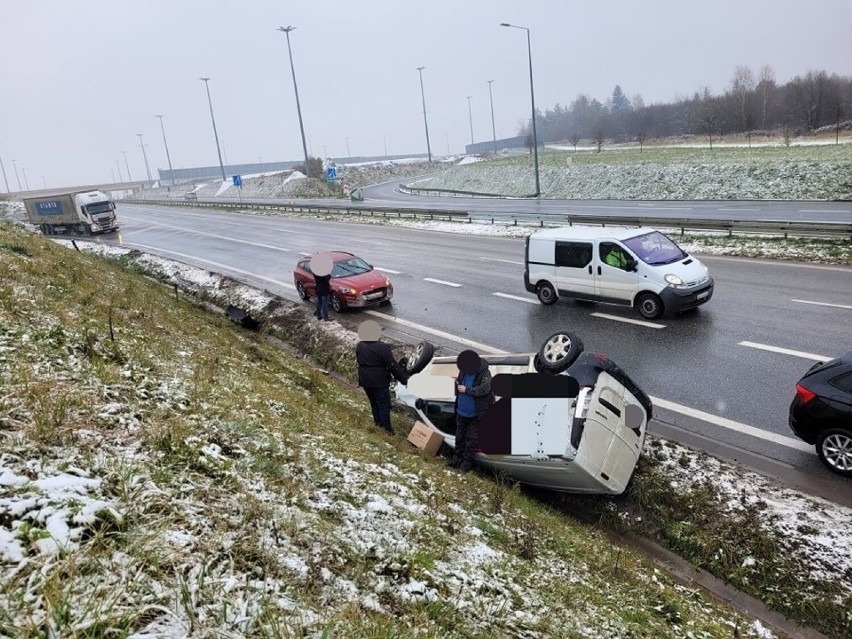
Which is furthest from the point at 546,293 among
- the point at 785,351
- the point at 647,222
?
the point at 647,222

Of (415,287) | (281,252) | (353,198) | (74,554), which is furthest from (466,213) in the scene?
(74,554)

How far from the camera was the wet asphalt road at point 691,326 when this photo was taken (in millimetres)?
7996

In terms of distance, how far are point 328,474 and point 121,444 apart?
69.8 inches

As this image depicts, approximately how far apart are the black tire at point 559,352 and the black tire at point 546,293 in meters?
6.47

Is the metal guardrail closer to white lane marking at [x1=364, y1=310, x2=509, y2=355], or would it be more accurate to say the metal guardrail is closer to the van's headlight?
the van's headlight

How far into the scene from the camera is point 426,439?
7.37 m

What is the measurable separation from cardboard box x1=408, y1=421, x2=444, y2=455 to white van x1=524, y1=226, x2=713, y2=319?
7.33m

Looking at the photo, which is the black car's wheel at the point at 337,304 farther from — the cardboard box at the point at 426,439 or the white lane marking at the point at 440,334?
the cardboard box at the point at 426,439

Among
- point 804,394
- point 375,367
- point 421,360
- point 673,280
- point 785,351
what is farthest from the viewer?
point 673,280

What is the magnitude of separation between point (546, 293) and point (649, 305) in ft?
9.05

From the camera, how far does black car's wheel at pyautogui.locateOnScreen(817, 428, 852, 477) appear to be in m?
6.32

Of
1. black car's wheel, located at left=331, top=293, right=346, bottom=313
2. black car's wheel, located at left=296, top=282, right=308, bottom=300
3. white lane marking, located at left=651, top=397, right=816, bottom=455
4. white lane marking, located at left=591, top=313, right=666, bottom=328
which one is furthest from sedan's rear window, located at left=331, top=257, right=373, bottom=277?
white lane marking, located at left=651, top=397, right=816, bottom=455

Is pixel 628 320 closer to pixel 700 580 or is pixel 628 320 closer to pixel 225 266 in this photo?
pixel 700 580

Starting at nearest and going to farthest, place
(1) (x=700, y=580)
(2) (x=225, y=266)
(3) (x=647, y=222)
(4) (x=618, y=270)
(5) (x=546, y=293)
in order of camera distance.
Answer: (1) (x=700, y=580) < (4) (x=618, y=270) < (5) (x=546, y=293) < (3) (x=647, y=222) < (2) (x=225, y=266)
